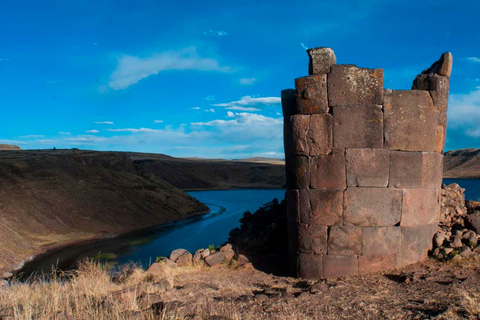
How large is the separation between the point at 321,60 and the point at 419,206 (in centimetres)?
326

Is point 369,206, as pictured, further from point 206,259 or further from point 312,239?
point 206,259

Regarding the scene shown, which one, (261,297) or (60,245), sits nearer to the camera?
(261,297)

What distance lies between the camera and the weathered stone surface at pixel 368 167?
765 centimetres

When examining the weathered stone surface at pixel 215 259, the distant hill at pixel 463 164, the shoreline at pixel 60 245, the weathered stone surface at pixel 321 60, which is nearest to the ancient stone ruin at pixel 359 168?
the weathered stone surface at pixel 321 60

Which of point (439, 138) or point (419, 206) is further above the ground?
point (439, 138)

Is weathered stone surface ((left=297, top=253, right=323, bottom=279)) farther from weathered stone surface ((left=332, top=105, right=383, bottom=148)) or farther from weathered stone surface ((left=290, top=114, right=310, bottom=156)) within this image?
weathered stone surface ((left=332, top=105, right=383, bottom=148))

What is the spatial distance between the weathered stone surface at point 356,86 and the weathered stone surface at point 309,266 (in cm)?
284

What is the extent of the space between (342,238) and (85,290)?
4395mm

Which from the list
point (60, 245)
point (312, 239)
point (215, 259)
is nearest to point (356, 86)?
point (312, 239)

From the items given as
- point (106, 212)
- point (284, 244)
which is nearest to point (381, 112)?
point (284, 244)

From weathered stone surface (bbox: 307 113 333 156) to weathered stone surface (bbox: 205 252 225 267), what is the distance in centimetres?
328

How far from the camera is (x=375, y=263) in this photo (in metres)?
7.65

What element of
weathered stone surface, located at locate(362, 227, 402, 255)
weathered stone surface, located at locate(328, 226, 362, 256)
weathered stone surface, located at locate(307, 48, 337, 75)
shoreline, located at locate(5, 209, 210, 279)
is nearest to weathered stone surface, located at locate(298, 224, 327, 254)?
weathered stone surface, located at locate(328, 226, 362, 256)

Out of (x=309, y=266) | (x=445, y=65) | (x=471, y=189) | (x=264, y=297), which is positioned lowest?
(x=471, y=189)
